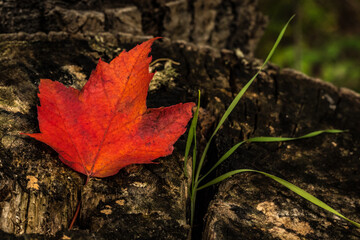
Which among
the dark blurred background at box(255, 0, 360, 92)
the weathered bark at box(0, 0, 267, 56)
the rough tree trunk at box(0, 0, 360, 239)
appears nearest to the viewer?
the rough tree trunk at box(0, 0, 360, 239)

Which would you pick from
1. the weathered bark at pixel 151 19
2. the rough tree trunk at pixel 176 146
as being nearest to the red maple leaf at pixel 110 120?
the rough tree trunk at pixel 176 146

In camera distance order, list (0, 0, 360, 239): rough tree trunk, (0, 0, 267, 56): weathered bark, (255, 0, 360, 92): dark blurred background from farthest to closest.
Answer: (255, 0, 360, 92): dark blurred background, (0, 0, 267, 56): weathered bark, (0, 0, 360, 239): rough tree trunk

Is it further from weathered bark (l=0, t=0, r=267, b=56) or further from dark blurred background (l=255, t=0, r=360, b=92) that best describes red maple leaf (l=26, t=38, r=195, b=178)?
dark blurred background (l=255, t=0, r=360, b=92)

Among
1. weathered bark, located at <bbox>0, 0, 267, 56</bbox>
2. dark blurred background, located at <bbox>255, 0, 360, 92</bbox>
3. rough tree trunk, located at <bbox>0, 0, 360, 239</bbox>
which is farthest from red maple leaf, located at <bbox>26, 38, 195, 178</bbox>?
dark blurred background, located at <bbox>255, 0, 360, 92</bbox>

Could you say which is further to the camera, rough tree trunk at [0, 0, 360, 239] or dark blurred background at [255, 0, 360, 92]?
dark blurred background at [255, 0, 360, 92]

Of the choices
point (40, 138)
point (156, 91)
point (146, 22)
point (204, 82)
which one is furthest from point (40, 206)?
point (146, 22)

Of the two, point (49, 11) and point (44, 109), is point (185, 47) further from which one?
point (44, 109)

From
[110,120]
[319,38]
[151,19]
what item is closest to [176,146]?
[110,120]
